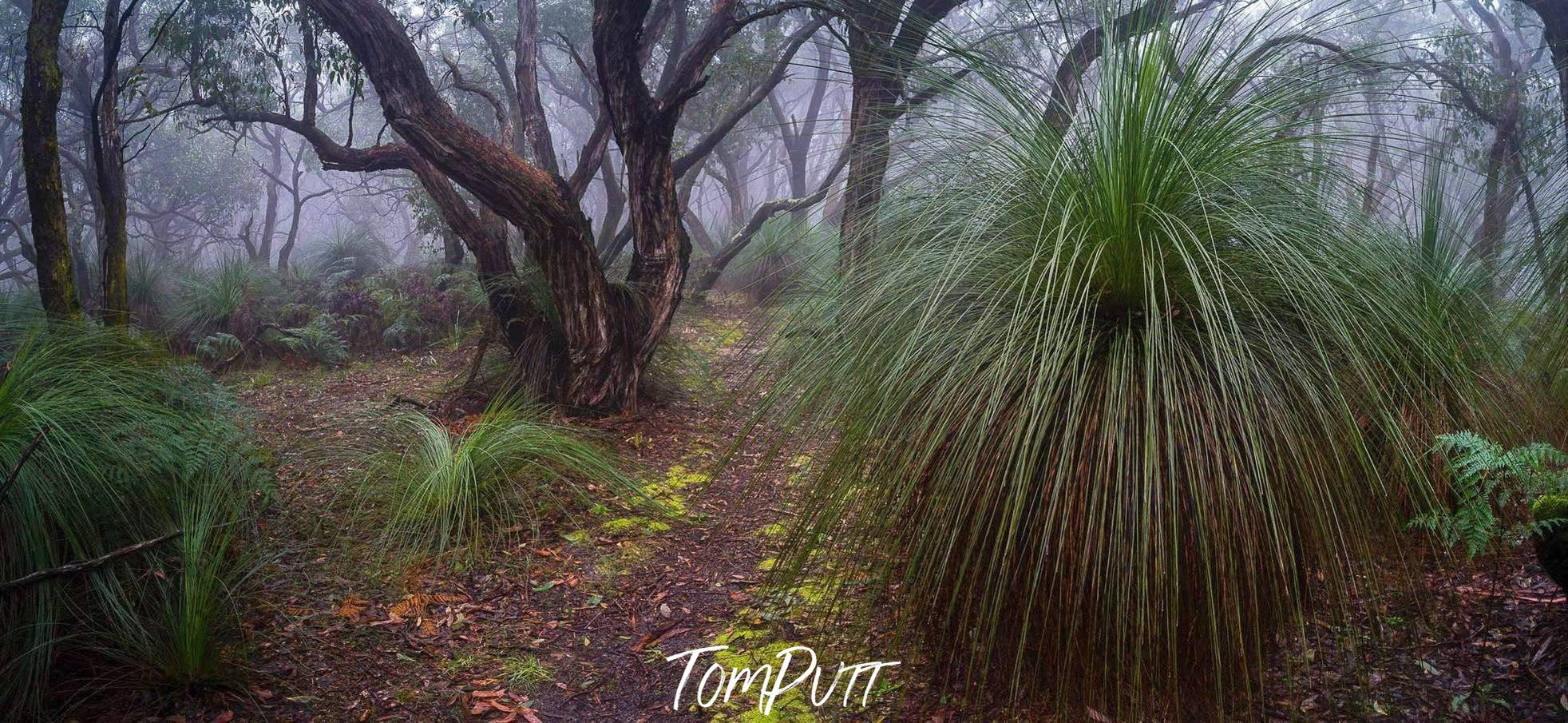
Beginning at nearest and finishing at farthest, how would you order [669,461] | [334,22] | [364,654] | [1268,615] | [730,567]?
[1268,615] < [364,654] < [730,567] < [669,461] < [334,22]

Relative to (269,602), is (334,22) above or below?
above

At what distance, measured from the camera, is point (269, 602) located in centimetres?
289

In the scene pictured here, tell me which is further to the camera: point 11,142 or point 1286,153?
point 11,142

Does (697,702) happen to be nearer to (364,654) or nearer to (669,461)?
(364,654)

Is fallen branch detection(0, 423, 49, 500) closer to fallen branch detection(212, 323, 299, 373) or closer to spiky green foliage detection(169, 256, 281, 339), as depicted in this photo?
fallen branch detection(212, 323, 299, 373)

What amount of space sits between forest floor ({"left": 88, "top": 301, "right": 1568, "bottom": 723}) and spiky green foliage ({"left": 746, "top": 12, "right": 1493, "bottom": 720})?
0.19 meters

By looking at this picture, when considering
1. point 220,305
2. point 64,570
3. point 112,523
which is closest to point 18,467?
point 64,570

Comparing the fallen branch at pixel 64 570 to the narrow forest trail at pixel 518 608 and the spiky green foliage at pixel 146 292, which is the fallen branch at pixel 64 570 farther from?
the spiky green foliage at pixel 146 292

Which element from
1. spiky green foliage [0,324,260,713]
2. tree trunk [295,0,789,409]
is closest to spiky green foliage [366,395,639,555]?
spiky green foliage [0,324,260,713]

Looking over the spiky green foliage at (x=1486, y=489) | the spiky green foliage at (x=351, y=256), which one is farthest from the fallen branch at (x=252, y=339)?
the spiky green foliage at (x=1486, y=489)

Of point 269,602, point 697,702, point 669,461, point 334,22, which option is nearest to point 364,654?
point 269,602

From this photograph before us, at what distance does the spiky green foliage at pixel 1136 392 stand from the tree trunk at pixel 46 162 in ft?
12.4

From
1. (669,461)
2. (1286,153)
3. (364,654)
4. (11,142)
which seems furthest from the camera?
(11,142)

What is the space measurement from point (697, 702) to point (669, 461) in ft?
7.65
